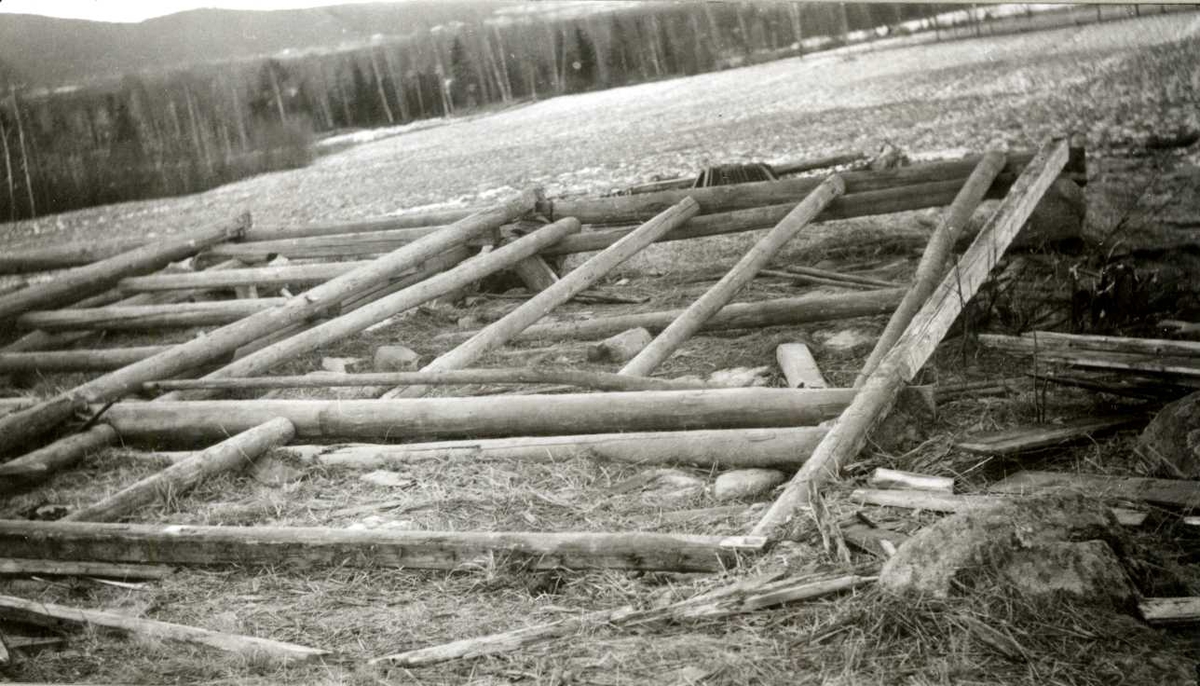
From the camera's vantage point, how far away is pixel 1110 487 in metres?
3.57

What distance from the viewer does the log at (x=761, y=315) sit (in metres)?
6.53

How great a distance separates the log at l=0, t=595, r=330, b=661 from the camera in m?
3.17

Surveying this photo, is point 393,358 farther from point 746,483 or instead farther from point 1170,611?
point 1170,611

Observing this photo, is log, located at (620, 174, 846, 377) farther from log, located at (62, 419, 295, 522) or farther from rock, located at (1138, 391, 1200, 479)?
rock, located at (1138, 391, 1200, 479)

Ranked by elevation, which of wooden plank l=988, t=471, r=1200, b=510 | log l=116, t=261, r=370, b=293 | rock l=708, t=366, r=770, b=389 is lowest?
wooden plank l=988, t=471, r=1200, b=510

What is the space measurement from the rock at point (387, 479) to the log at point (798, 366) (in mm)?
2008

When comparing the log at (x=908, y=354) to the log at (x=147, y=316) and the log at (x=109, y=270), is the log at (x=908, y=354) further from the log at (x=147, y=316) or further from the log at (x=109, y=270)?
the log at (x=109, y=270)

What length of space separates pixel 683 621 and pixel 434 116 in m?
7.98

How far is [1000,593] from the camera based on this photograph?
280 centimetres

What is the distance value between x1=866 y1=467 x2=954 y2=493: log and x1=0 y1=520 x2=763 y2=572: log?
2.47 ft

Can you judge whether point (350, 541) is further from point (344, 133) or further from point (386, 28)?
point (344, 133)

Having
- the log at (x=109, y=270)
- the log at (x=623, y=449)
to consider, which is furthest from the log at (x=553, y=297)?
the log at (x=109, y=270)

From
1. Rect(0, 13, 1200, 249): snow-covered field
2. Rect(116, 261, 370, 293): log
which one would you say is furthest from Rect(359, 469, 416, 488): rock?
Rect(0, 13, 1200, 249): snow-covered field

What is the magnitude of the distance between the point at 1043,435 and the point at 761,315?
2800mm
